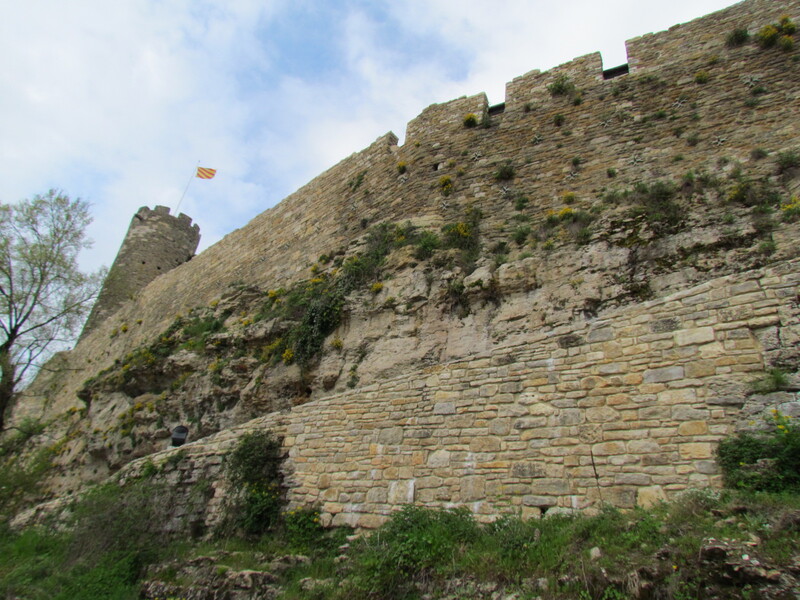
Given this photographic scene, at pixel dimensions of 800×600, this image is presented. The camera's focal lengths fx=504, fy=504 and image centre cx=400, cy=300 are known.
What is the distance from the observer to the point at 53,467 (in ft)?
45.1

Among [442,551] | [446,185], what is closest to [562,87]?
[446,185]

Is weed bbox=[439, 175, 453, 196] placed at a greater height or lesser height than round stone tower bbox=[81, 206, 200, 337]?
lesser

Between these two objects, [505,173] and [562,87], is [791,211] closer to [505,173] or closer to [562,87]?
[505,173]

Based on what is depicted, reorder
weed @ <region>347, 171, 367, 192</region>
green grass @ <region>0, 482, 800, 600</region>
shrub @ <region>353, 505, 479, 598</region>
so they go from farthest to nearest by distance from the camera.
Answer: weed @ <region>347, 171, 367, 192</region>
shrub @ <region>353, 505, 479, 598</region>
green grass @ <region>0, 482, 800, 600</region>

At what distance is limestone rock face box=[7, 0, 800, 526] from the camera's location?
543 centimetres

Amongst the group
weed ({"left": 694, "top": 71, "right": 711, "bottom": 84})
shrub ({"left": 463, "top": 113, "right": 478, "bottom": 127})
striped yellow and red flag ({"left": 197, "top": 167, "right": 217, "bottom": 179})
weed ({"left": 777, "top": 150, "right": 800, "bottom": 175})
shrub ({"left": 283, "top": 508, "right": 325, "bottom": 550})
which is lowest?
shrub ({"left": 283, "top": 508, "right": 325, "bottom": 550})

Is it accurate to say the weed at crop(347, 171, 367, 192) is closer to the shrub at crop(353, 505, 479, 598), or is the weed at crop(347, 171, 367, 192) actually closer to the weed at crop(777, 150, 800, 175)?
the weed at crop(777, 150, 800, 175)

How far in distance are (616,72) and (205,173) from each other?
23901 mm

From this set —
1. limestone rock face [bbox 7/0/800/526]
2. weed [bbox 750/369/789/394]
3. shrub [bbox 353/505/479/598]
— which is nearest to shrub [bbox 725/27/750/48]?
limestone rock face [bbox 7/0/800/526]

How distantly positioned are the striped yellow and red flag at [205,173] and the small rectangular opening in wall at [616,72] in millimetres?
23196

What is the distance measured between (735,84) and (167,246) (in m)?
27.2

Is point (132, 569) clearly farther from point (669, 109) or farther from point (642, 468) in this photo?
point (669, 109)

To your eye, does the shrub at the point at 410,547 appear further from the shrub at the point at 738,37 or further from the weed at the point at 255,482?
the shrub at the point at 738,37

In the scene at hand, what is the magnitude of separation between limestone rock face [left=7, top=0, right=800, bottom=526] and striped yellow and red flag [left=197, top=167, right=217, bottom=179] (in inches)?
644
